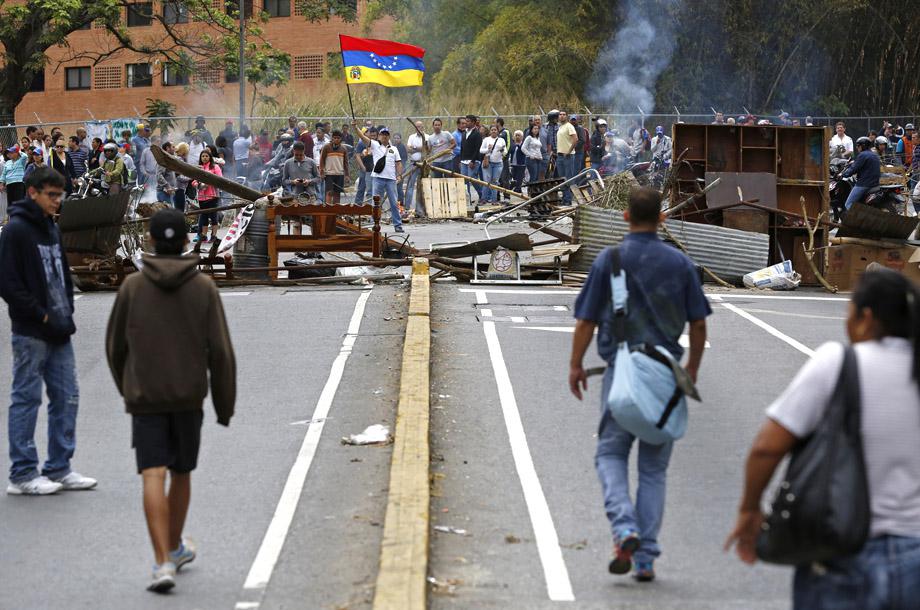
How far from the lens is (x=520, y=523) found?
748cm

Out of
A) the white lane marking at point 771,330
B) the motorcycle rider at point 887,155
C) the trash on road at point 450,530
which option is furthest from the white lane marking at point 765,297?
the motorcycle rider at point 887,155

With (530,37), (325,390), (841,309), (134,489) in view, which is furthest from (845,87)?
(134,489)

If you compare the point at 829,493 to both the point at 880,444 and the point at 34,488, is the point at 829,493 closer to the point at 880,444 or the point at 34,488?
the point at 880,444

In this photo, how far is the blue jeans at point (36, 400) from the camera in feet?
26.3

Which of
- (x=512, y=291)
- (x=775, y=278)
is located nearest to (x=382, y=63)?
(x=512, y=291)

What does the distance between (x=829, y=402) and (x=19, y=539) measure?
4.80 m

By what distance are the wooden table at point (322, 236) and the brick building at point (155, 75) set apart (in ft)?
141

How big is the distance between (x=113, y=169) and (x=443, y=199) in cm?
696

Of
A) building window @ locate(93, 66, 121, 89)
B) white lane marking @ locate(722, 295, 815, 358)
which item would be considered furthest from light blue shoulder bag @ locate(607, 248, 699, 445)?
building window @ locate(93, 66, 121, 89)

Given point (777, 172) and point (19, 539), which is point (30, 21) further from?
point (19, 539)

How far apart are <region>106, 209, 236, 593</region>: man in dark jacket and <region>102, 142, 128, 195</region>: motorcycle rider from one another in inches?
763

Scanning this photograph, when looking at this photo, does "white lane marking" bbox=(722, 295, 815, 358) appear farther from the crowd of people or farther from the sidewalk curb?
the crowd of people

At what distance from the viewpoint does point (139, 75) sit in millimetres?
66062

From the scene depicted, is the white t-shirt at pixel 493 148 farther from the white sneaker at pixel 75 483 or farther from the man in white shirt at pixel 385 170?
the white sneaker at pixel 75 483
